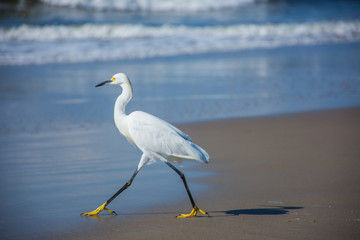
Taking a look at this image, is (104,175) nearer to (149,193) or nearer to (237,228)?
(149,193)

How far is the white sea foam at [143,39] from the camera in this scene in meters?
15.6

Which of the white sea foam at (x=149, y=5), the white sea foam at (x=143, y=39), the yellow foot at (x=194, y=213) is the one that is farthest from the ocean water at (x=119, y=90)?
the white sea foam at (x=149, y=5)

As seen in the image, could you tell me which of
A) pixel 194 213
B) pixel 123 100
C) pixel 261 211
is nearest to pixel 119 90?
pixel 123 100

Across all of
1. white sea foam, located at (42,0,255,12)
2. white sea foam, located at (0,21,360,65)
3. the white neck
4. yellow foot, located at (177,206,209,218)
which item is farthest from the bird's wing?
white sea foam, located at (42,0,255,12)

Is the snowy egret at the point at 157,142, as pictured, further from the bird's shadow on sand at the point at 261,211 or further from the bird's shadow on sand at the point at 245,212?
the bird's shadow on sand at the point at 261,211

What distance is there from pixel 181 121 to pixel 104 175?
2.77 m

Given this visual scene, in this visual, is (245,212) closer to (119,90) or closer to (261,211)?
(261,211)

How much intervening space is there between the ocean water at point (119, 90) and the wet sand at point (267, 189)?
1.04 ft

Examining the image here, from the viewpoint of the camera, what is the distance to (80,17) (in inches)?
1010

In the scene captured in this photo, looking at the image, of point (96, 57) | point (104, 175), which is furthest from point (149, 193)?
point (96, 57)

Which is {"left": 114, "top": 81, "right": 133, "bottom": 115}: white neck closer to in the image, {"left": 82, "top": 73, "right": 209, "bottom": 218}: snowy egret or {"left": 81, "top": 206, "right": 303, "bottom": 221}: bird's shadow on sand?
{"left": 82, "top": 73, "right": 209, "bottom": 218}: snowy egret

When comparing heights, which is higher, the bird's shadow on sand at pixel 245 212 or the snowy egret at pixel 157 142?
the snowy egret at pixel 157 142

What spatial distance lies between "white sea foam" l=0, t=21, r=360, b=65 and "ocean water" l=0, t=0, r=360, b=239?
0.05 m

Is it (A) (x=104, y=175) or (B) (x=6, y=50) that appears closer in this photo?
(A) (x=104, y=175)
